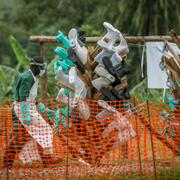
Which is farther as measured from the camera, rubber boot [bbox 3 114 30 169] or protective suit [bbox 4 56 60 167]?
rubber boot [bbox 3 114 30 169]

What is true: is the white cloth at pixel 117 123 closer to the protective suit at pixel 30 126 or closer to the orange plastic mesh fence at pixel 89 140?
the orange plastic mesh fence at pixel 89 140

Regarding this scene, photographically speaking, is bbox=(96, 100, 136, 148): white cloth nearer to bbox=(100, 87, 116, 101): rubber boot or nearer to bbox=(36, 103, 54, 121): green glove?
bbox=(100, 87, 116, 101): rubber boot

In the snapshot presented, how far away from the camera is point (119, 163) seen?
9.38 m

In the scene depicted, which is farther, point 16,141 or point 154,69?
point 154,69

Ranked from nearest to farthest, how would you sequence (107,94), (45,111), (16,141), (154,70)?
(107,94) < (16,141) < (45,111) < (154,70)

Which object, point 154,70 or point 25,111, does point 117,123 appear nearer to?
point 25,111

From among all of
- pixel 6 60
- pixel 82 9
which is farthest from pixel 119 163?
pixel 6 60

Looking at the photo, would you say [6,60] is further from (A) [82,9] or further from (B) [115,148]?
(B) [115,148]

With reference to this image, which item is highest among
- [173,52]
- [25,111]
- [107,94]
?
[173,52]

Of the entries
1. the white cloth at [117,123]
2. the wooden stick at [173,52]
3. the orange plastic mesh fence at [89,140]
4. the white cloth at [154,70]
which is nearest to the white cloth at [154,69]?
the white cloth at [154,70]

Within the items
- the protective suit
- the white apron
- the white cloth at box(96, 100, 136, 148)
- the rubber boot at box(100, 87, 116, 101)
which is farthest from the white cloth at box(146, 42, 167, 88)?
the white apron

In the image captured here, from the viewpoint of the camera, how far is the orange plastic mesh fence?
928 cm

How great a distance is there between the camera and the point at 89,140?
9.52 metres

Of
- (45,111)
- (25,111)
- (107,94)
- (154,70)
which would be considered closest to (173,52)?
(107,94)
